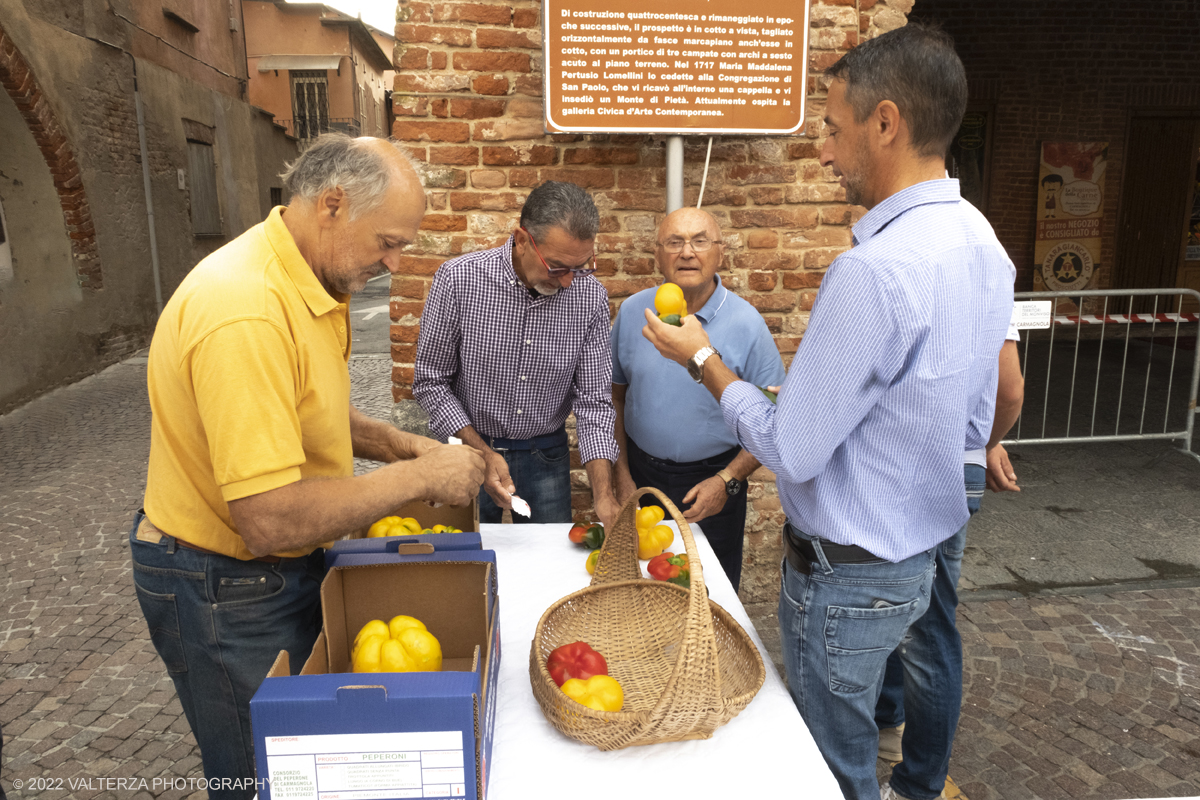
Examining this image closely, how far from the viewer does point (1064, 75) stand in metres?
10.4

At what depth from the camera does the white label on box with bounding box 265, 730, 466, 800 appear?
1225mm

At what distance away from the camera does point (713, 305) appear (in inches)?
121

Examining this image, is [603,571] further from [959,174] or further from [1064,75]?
[1064,75]

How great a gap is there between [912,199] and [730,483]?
1.53 metres

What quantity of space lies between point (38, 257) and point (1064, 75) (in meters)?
12.7

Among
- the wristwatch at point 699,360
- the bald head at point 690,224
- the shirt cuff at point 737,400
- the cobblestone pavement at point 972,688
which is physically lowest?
the cobblestone pavement at point 972,688

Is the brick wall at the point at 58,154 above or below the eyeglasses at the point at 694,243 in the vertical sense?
above

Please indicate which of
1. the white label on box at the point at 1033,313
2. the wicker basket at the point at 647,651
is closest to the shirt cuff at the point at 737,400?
the wicker basket at the point at 647,651

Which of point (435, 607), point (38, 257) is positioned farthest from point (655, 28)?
point (38, 257)

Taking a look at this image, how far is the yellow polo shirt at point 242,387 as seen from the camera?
1.43m

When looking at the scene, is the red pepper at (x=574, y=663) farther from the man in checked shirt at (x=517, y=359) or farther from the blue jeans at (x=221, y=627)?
the man in checked shirt at (x=517, y=359)

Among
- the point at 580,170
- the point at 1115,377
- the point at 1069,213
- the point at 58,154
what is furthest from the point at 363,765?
the point at 1069,213

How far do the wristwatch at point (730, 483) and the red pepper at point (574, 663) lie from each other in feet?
4.38

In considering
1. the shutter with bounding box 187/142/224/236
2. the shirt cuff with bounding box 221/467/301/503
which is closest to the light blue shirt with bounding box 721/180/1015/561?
the shirt cuff with bounding box 221/467/301/503
